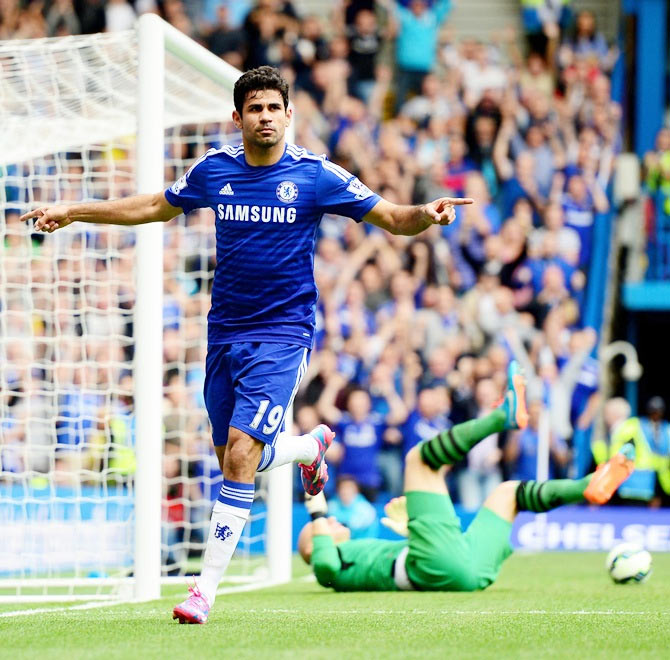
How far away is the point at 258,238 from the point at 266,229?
56 mm

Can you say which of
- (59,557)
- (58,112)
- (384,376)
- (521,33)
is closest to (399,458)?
(384,376)

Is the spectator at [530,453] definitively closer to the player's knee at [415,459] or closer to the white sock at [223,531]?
the player's knee at [415,459]

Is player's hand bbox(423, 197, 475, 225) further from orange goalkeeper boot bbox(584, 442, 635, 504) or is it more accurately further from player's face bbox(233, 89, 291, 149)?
orange goalkeeper boot bbox(584, 442, 635, 504)

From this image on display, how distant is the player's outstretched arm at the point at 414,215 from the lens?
234 inches

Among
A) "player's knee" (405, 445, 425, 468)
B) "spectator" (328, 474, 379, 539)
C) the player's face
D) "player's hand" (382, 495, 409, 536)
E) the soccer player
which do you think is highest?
the player's face

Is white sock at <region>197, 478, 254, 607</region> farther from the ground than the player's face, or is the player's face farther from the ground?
the player's face

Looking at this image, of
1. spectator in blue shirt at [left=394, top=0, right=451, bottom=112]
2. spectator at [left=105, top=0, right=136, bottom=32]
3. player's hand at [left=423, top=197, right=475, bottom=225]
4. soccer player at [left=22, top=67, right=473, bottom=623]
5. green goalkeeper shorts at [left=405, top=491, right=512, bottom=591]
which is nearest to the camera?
player's hand at [left=423, top=197, right=475, bottom=225]

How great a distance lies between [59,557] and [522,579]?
3604mm

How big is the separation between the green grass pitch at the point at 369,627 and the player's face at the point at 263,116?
2171 millimetres

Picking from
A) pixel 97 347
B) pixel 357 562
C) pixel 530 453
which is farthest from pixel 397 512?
pixel 530 453

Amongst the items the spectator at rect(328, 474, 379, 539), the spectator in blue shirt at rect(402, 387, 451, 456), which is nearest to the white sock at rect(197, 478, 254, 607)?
the spectator at rect(328, 474, 379, 539)

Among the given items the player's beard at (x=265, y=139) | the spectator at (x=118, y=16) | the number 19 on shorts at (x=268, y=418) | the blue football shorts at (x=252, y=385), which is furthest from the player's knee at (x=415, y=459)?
the spectator at (x=118, y=16)

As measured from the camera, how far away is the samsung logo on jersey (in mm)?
6309

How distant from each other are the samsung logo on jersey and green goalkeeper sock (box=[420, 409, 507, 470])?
1.99 metres
